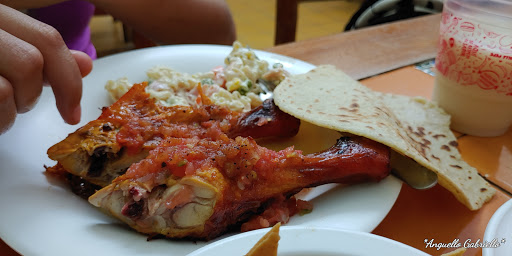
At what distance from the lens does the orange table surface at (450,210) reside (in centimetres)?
101

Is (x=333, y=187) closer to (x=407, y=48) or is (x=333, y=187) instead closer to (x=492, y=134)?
(x=492, y=134)

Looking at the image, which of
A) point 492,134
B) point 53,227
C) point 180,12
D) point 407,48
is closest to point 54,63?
point 53,227

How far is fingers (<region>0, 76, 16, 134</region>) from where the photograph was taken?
2.82ft

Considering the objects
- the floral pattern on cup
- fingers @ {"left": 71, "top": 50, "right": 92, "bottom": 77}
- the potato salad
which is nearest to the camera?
fingers @ {"left": 71, "top": 50, "right": 92, "bottom": 77}

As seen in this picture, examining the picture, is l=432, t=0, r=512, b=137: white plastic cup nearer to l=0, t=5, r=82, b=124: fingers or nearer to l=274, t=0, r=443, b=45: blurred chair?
l=0, t=5, r=82, b=124: fingers

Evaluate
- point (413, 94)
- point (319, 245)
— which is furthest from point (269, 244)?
point (413, 94)

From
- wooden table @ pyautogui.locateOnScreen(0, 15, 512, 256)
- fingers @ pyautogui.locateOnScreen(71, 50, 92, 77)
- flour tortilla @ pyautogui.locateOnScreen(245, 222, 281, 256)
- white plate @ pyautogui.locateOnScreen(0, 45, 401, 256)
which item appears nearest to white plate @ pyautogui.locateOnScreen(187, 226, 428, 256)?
flour tortilla @ pyautogui.locateOnScreen(245, 222, 281, 256)

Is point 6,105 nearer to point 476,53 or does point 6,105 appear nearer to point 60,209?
point 60,209

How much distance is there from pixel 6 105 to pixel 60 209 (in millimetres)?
268

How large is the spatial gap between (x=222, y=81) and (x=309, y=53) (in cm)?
68

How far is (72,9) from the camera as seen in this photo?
205 centimetres

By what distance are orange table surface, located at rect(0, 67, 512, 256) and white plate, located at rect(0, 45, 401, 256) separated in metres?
0.11

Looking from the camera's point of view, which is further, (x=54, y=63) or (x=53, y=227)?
(x=54, y=63)

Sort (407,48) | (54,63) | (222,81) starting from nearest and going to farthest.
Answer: (54,63)
(222,81)
(407,48)
